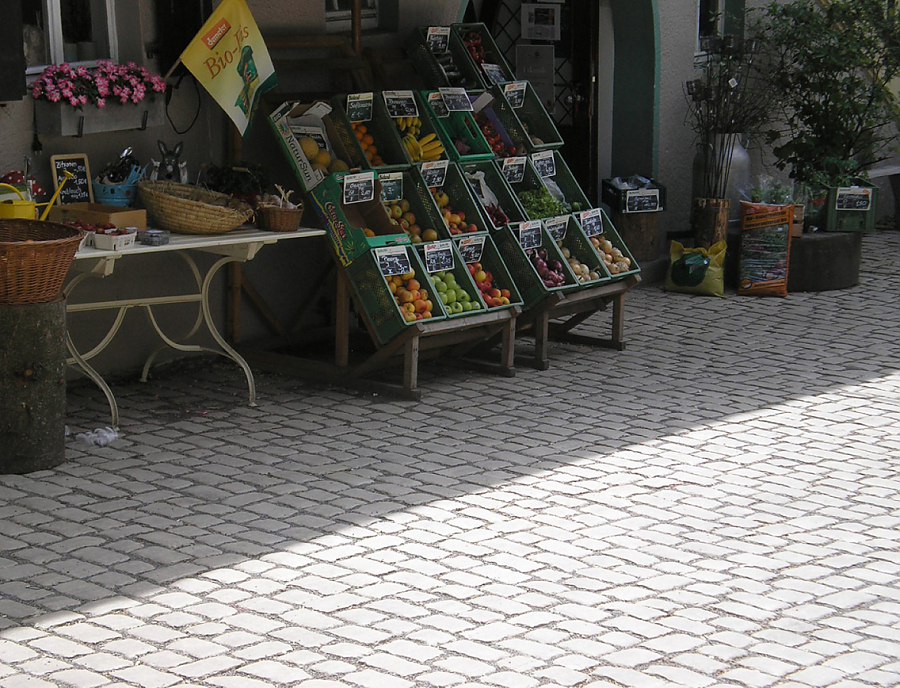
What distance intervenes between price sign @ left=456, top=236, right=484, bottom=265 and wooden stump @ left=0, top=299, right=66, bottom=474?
2.69 meters

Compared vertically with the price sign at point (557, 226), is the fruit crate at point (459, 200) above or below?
above

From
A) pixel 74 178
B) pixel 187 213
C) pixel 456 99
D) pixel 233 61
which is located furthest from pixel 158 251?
pixel 456 99

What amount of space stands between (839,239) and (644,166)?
1.82 meters

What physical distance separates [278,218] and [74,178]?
1146 mm

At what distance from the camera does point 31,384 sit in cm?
565

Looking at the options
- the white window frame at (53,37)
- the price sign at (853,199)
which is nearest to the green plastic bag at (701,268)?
the price sign at (853,199)

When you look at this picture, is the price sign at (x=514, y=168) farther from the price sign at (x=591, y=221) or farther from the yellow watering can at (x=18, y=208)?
the yellow watering can at (x=18, y=208)

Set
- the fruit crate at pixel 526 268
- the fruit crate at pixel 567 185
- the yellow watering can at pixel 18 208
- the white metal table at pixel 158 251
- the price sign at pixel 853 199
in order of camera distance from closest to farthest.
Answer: the yellow watering can at pixel 18 208 → the white metal table at pixel 158 251 → the fruit crate at pixel 526 268 → the fruit crate at pixel 567 185 → the price sign at pixel 853 199

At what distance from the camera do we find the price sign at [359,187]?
7211mm

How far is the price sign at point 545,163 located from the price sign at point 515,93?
461mm

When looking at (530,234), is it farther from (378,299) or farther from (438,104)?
(378,299)

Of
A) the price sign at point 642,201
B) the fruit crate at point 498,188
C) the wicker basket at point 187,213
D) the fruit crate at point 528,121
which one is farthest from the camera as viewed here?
the price sign at point 642,201

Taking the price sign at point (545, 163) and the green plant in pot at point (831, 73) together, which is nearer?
the price sign at point (545, 163)

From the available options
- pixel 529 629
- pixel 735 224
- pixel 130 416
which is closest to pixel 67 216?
pixel 130 416
